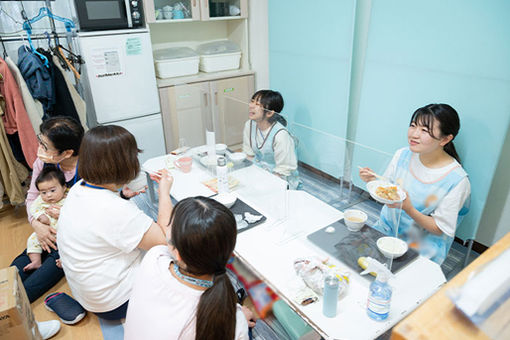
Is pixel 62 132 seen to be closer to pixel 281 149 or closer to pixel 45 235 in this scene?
pixel 45 235

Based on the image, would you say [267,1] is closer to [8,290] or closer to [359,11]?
[359,11]

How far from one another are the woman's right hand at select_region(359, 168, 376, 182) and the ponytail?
29.9 inches

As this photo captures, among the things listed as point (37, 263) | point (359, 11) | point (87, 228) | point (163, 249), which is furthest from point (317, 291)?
point (359, 11)

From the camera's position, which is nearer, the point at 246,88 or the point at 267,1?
the point at 267,1

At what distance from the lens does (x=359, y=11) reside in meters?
2.67

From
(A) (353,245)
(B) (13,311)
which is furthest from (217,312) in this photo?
(B) (13,311)

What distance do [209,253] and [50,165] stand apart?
157cm

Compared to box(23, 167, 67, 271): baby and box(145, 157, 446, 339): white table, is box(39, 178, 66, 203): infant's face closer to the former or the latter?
box(23, 167, 67, 271): baby

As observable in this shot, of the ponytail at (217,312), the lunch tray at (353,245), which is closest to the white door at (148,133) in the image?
the lunch tray at (353,245)

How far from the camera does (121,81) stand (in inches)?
123

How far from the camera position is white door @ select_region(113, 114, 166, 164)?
3316mm

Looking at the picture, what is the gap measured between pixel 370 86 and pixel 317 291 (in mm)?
1943

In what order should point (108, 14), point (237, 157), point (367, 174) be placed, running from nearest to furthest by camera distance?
1. point (367, 174)
2. point (237, 157)
3. point (108, 14)

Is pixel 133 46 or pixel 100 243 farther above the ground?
pixel 133 46
